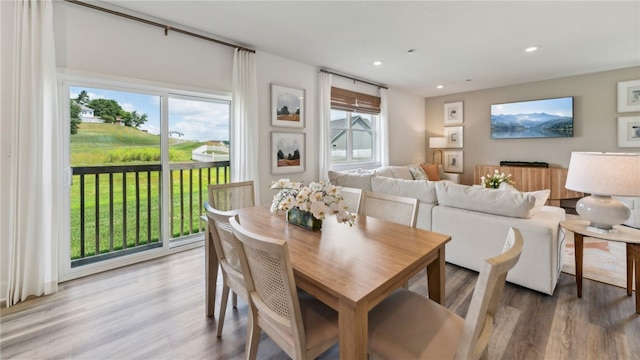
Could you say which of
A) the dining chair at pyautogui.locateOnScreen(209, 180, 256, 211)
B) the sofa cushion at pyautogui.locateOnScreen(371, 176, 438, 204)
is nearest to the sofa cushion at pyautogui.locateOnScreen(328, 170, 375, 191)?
the sofa cushion at pyautogui.locateOnScreen(371, 176, 438, 204)

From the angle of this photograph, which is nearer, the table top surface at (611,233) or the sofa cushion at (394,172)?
the table top surface at (611,233)

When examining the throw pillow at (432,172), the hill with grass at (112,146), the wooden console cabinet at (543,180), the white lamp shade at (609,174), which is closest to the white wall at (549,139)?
the wooden console cabinet at (543,180)

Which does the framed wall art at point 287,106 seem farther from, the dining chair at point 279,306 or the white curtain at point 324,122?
the dining chair at point 279,306

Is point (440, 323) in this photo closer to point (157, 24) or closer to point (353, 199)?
point (353, 199)

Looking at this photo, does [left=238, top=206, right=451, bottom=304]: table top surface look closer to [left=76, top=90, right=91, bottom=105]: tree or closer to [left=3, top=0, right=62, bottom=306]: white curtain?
[left=3, top=0, right=62, bottom=306]: white curtain

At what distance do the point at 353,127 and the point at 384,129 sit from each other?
0.68 metres

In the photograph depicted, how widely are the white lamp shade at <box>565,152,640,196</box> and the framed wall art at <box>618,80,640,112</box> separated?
3918 mm

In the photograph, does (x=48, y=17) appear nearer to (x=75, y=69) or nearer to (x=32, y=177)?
(x=75, y=69)

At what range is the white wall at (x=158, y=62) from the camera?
2.38m

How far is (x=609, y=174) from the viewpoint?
6.50 feet

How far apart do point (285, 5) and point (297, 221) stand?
6.50ft

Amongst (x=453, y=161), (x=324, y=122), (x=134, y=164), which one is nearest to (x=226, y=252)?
(x=134, y=164)

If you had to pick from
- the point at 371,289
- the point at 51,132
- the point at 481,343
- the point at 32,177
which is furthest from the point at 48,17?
the point at 481,343

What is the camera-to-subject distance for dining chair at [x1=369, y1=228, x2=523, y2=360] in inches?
34.7
